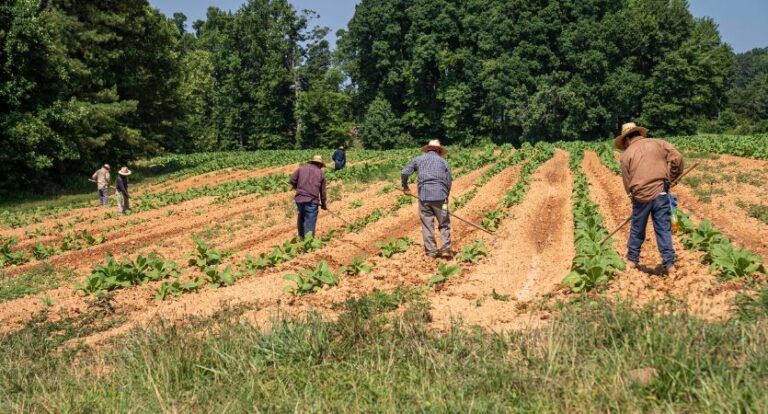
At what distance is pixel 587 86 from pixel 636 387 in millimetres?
58003

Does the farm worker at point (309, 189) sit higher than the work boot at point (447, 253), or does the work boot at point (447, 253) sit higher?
the farm worker at point (309, 189)

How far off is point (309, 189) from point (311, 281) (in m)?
4.21

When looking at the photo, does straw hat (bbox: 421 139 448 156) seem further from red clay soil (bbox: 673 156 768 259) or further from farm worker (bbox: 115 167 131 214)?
farm worker (bbox: 115 167 131 214)

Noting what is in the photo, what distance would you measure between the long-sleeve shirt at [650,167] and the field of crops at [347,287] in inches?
37.4

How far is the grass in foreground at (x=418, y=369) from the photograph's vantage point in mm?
4160

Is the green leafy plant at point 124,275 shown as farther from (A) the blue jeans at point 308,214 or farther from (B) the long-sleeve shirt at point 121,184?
(B) the long-sleeve shirt at point 121,184

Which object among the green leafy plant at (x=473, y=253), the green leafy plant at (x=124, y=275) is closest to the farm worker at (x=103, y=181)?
the green leafy plant at (x=124, y=275)

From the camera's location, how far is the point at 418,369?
493 centimetres

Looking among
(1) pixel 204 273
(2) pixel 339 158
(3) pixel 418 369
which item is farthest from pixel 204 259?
(2) pixel 339 158

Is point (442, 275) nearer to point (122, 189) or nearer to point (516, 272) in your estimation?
point (516, 272)

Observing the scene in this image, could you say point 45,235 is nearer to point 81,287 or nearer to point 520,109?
point 81,287

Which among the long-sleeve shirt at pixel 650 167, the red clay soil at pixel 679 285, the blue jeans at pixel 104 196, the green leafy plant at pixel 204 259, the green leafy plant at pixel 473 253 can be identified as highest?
the long-sleeve shirt at pixel 650 167

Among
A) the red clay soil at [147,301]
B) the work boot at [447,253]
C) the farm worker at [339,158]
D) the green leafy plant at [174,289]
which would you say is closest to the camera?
the red clay soil at [147,301]

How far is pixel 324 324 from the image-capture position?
5898 millimetres
